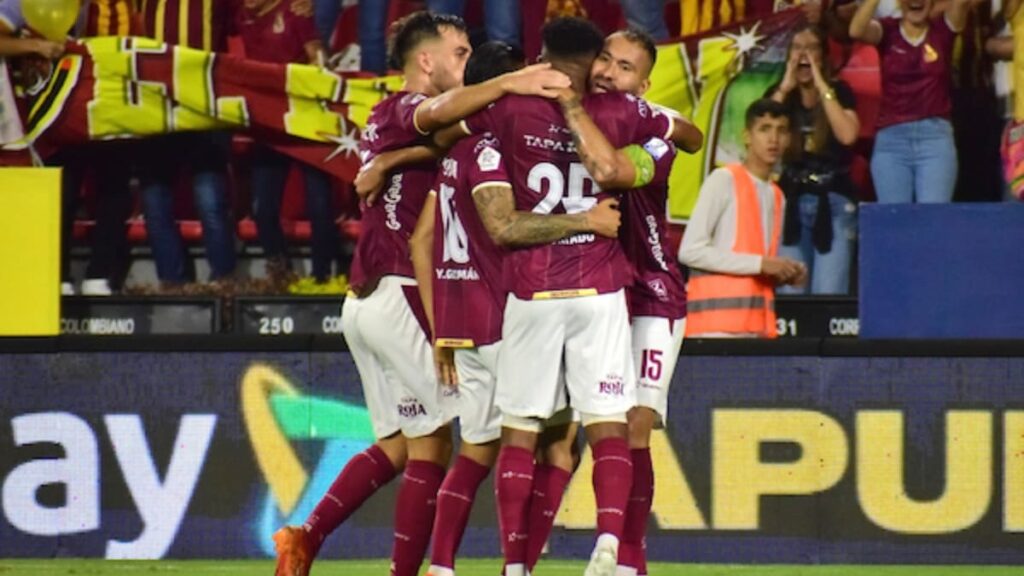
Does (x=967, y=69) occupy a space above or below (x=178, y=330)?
above

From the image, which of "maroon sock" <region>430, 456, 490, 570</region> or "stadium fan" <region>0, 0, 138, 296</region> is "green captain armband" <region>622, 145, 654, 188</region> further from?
"stadium fan" <region>0, 0, 138, 296</region>

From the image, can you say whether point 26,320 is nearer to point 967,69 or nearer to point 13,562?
point 13,562

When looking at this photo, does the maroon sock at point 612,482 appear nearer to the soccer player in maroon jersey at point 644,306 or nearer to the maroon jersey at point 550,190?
the soccer player in maroon jersey at point 644,306

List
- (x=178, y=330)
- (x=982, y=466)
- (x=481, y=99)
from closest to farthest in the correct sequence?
(x=481, y=99) → (x=982, y=466) → (x=178, y=330)

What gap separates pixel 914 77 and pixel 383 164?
187 inches

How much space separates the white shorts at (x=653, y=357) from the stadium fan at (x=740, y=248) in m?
2.23

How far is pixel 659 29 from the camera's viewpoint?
1275 centimetres

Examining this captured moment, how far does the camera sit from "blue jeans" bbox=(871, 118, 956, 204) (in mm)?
12391

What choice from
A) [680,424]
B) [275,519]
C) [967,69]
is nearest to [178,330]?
[275,519]

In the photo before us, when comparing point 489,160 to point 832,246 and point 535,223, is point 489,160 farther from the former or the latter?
point 832,246

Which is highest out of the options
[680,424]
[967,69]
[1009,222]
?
[967,69]

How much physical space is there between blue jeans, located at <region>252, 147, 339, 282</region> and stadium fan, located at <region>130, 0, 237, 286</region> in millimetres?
191

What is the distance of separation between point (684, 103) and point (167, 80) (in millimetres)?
2935

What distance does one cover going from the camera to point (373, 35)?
1301 cm
